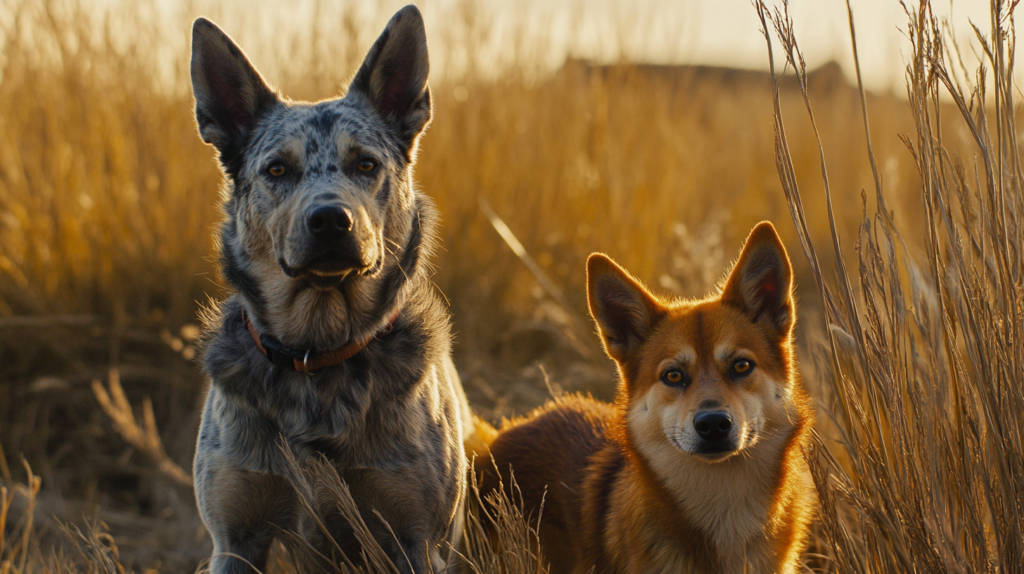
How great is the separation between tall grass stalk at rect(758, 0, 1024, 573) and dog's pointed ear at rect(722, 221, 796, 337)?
1.72 ft

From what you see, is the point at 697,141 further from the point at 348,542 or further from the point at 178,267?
the point at 348,542

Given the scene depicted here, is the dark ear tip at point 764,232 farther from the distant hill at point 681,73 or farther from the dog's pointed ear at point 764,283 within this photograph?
the distant hill at point 681,73

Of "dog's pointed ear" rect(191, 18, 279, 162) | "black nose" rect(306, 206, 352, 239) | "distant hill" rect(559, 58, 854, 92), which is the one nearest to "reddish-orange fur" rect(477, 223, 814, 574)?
"black nose" rect(306, 206, 352, 239)

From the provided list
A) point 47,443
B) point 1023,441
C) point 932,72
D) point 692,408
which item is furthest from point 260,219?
point 47,443

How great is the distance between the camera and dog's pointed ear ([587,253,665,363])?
262cm

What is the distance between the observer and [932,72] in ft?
5.60

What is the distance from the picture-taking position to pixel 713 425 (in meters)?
2.20

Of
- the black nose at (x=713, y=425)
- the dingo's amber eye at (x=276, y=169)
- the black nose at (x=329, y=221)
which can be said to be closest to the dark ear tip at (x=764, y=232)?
the black nose at (x=713, y=425)

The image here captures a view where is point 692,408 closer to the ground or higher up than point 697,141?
closer to the ground

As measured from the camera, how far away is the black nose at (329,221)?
2.18m

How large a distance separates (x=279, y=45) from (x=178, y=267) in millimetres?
1848

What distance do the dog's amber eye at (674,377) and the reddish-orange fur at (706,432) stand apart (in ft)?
0.03

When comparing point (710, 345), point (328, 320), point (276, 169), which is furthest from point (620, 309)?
point (276, 169)

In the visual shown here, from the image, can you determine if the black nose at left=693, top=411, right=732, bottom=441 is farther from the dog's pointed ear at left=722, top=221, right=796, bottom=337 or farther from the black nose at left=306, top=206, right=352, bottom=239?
the black nose at left=306, top=206, right=352, bottom=239
